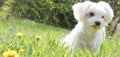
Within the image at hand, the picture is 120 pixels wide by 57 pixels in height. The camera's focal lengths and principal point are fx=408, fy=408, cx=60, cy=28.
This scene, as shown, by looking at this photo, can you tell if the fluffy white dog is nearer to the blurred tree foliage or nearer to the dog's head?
the dog's head

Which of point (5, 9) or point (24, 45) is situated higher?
point (24, 45)

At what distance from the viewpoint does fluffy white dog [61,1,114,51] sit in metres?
5.44

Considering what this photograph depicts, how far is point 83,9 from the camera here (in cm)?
569

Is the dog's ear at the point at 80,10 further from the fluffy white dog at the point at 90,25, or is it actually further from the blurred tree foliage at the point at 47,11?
the blurred tree foliage at the point at 47,11

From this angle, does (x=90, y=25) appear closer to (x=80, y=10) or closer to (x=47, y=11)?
(x=80, y=10)

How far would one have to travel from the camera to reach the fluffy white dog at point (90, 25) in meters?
5.44

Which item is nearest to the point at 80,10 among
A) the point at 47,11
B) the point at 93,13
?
the point at 93,13

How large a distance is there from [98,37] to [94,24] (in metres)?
0.32

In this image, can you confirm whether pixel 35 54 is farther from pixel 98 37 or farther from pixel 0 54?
pixel 98 37

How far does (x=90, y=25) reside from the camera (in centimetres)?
554

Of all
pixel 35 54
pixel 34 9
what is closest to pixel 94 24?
pixel 35 54

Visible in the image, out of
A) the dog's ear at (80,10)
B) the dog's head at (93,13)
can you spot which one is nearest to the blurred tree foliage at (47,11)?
the dog's ear at (80,10)

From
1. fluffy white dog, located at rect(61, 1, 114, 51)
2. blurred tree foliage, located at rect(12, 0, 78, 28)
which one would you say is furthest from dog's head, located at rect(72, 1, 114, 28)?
blurred tree foliage, located at rect(12, 0, 78, 28)

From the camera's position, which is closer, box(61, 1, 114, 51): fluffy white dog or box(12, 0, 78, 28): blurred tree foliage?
box(61, 1, 114, 51): fluffy white dog
